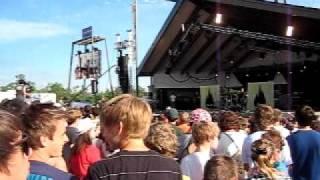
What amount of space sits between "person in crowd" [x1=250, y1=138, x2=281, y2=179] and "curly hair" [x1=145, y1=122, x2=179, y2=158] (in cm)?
76

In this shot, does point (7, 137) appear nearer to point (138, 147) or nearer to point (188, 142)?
point (138, 147)

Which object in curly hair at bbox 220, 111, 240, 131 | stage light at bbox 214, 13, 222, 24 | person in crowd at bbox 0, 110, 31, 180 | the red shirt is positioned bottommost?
the red shirt

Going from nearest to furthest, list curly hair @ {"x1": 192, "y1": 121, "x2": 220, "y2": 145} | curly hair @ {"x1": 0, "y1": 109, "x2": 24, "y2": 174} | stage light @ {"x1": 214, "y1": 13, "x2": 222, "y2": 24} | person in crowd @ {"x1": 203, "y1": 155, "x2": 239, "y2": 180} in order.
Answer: curly hair @ {"x1": 0, "y1": 109, "x2": 24, "y2": 174}
person in crowd @ {"x1": 203, "y1": 155, "x2": 239, "y2": 180}
curly hair @ {"x1": 192, "y1": 121, "x2": 220, "y2": 145}
stage light @ {"x1": 214, "y1": 13, "x2": 222, "y2": 24}

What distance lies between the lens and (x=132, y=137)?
7.48 feet

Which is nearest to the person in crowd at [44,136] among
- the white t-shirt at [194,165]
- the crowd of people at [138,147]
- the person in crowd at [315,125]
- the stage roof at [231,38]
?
the crowd of people at [138,147]

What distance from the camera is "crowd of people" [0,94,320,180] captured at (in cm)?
199

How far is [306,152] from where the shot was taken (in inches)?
174

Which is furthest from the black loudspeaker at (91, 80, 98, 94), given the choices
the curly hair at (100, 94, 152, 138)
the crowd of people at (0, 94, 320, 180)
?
the curly hair at (100, 94, 152, 138)

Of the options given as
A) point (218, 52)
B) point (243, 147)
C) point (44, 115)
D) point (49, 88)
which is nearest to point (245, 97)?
point (218, 52)

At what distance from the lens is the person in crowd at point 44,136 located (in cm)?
234

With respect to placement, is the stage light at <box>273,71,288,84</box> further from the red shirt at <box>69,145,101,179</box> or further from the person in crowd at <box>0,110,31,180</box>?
the person in crowd at <box>0,110,31,180</box>

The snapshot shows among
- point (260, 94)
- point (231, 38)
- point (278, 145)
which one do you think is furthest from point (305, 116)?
point (231, 38)

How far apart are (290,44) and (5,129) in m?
19.9

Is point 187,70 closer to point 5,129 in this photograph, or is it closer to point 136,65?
point 136,65
